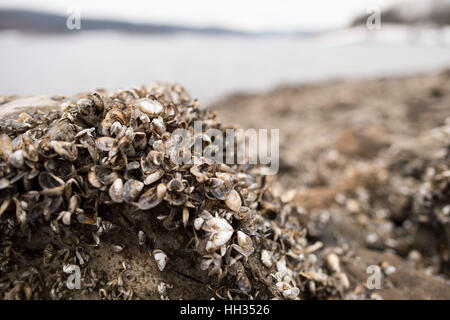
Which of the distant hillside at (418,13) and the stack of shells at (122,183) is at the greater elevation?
the distant hillside at (418,13)

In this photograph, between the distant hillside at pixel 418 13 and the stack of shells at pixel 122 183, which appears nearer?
the stack of shells at pixel 122 183

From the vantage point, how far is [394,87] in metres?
8.75

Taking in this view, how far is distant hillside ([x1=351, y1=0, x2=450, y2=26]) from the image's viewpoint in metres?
12.6

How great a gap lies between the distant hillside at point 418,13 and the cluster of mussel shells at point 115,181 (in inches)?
523

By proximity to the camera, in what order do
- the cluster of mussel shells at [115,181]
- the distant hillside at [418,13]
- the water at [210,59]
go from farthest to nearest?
the distant hillside at [418,13]
the water at [210,59]
the cluster of mussel shells at [115,181]

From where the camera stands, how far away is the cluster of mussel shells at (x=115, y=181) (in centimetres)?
117

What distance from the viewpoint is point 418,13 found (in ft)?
42.2

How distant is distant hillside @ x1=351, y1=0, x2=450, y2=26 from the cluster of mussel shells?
43.6ft

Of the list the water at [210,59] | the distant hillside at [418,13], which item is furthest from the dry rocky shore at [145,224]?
the distant hillside at [418,13]

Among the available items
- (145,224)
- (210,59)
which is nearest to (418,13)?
(210,59)

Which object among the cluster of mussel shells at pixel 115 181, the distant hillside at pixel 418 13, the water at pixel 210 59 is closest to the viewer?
A: the cluster of mussel shells at pixel 115 181

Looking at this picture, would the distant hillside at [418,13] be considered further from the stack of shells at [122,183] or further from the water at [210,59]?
the stack of shells at [122,183]
